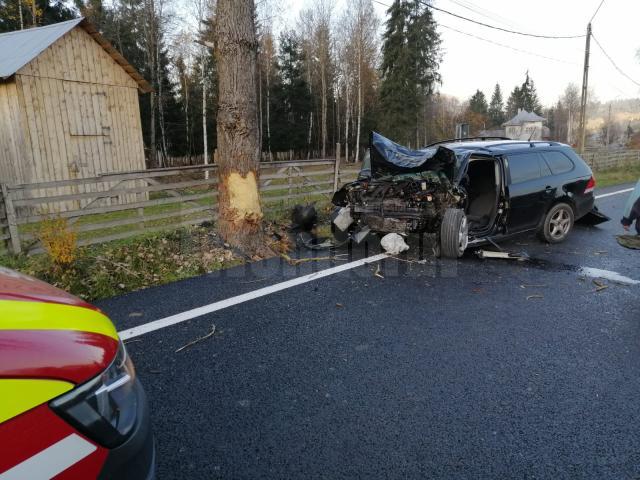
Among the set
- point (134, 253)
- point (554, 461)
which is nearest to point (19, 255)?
point (134, 253)

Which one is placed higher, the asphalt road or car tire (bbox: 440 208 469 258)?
car tire (bbox: 440 208 469 258)

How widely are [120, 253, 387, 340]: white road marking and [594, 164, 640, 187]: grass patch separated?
42.8 ft

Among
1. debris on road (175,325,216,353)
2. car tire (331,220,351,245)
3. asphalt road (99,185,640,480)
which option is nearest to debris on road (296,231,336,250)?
car tire (331,220,351,245)

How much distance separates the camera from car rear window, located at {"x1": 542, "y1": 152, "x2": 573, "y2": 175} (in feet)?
22.2

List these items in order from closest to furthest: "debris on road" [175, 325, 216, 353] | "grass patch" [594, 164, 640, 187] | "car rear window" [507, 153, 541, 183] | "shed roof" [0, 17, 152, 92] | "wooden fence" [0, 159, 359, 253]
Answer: "debris on road" [175, 325, 216, 353] → "wooden fence" [0, 159, 359, 253] → "car rear window" [507, 153, 541, 183] → "shed roof" [0, 17, 152, 92] → "grass patch" [594, 164, 640, 187]

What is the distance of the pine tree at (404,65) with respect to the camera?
34719 millimetres

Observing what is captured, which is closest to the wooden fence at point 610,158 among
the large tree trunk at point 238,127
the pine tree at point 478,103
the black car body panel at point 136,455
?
the large tree trunk at point 238,127

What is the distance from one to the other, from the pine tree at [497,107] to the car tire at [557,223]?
87102 mm

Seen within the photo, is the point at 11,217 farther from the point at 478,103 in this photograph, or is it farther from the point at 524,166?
the point at 478,103

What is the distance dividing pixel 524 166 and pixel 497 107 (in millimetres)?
100220

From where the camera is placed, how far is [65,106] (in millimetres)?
12320

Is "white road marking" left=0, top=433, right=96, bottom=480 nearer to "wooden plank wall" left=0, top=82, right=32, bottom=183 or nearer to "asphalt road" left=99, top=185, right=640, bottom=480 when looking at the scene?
"asphalt road" left=99, top=185, right=640, bottom=480

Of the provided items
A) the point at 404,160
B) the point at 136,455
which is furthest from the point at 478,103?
the point at 136,455

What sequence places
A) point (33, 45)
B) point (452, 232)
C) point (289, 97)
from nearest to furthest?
point (452, 232) → point (33, 45) → point (289, 97)
